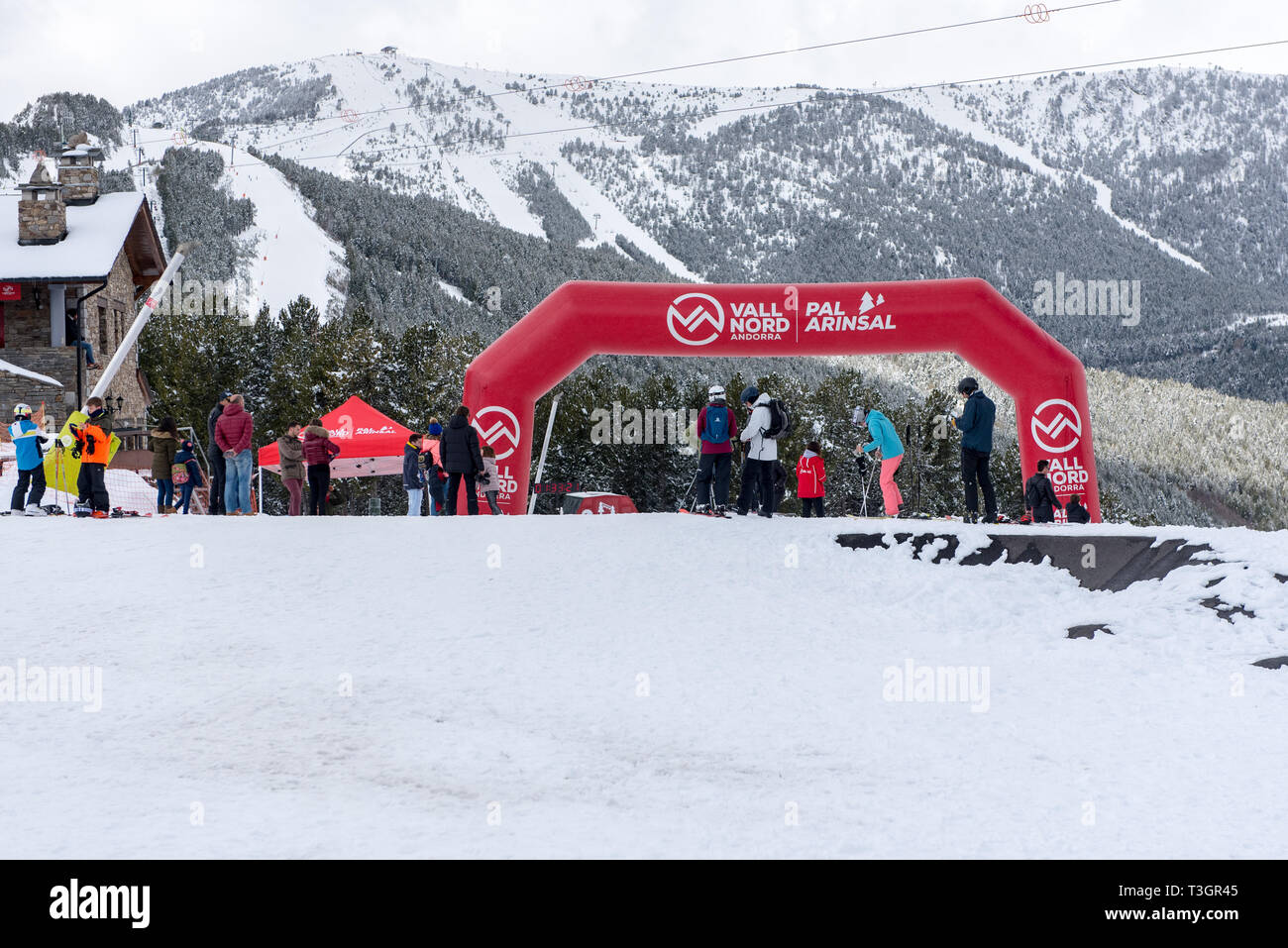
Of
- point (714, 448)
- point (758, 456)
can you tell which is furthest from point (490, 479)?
point (758, 456)

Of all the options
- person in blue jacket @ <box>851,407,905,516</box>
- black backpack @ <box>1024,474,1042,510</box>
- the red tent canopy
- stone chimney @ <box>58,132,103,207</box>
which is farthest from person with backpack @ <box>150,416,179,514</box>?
stone chimney @ <box>58,132,103,207</box>

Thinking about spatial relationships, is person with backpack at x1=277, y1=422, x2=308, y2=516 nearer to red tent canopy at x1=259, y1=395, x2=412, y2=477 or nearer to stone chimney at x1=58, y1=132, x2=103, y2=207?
red tent canopy at x1=259, y1=395, x2=412, y2=477

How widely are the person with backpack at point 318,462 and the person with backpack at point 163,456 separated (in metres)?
1.60

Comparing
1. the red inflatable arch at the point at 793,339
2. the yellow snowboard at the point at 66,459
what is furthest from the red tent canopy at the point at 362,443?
the yellow snowboard at the point at 66,459

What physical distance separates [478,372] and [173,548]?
6.47 m

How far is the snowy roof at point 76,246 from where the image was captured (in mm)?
26562

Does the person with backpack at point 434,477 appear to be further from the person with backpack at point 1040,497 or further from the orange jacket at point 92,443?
the person with backpack at point 1040,497

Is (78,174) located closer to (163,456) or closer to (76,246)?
(76,246)

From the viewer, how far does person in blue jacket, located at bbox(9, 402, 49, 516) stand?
12617 mm

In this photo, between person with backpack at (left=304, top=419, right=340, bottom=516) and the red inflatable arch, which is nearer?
person with backpack at (left=304, top=419, right=340, bottom=516)

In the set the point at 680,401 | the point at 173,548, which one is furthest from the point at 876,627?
the point at 680,401

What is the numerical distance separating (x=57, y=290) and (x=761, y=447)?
22199mm

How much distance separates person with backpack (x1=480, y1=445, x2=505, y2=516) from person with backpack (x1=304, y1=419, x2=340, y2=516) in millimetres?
1874
